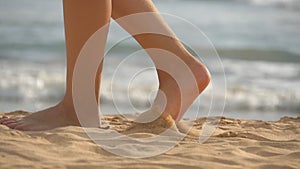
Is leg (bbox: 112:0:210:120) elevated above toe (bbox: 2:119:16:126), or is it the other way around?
leg (bbox: 112:0:210:120)

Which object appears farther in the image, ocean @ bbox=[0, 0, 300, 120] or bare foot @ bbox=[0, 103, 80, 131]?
ocean @ bbox=[0, 0, 300, 120]

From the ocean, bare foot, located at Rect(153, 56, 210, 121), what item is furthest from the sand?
the ocean

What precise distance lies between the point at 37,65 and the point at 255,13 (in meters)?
5.13

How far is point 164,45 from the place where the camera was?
2.96 metres

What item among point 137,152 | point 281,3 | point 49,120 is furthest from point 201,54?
point 137,152

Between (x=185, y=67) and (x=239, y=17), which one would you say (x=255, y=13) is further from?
(x=185, y=67)

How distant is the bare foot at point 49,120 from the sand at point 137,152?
137 mm

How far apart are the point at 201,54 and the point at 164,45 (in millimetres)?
4963

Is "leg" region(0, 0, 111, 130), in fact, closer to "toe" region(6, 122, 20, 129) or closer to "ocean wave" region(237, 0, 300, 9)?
"toe" region(6, 122, 20, 129)

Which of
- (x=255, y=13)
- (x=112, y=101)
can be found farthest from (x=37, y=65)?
(x=255, y=13)

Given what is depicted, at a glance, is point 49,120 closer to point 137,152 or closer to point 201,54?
point 137,152

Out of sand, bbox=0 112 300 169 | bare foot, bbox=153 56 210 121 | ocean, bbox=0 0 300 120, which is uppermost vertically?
ocean, bbox=0 0 300 120

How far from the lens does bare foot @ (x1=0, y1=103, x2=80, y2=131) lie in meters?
2.88

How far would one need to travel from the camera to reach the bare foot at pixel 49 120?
9.44ft
